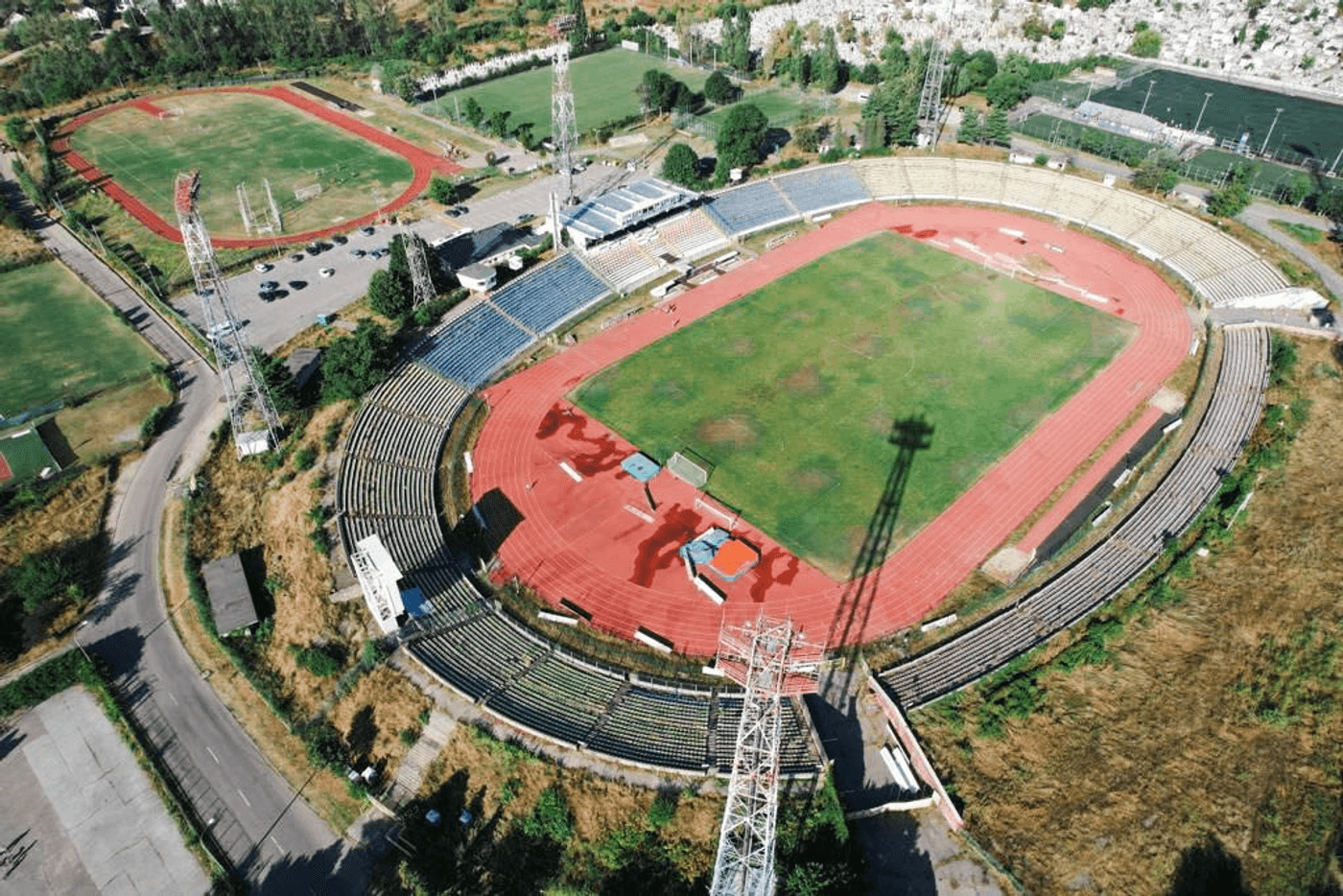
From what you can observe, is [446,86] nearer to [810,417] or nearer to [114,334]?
[114,334]

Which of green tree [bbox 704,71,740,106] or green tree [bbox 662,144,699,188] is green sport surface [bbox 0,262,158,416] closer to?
green tree [bbox 662,144,699,188]

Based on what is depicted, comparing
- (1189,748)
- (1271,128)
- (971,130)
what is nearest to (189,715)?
(1189,748)

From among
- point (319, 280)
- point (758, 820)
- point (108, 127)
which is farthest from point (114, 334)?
point (758, 820)

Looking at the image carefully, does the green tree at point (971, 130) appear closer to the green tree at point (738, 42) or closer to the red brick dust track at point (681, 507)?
the red brick dust track at point (681, 507)

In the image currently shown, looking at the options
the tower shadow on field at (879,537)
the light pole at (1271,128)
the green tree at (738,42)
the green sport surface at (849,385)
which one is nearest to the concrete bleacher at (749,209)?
the green sport surface at (849,385)

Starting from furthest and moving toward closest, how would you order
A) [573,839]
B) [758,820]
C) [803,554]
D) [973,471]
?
1. [973,471]
2. [803,554]
3. [573,839]
4. [758,820]

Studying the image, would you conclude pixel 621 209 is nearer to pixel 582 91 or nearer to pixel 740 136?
pixel 740 136
